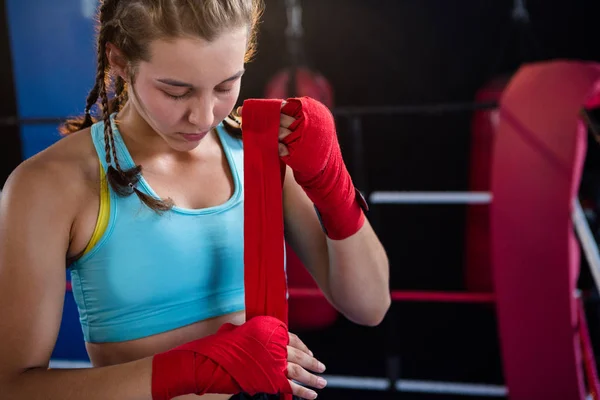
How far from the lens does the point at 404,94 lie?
10.4ft

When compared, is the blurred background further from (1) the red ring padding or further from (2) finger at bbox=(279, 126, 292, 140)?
(2) finger at bbox=(279, 126, 292, 140)

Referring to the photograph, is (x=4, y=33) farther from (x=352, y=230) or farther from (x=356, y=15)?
(x=352, y=230)

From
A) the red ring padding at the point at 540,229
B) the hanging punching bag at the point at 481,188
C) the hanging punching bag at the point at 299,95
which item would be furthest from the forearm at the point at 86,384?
the hanging punching bag at the point at 481,188

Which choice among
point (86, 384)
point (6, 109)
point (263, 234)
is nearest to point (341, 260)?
point (263, 234)

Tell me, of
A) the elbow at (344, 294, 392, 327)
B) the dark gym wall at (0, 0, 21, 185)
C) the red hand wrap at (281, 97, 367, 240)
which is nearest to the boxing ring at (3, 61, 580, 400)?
the elbow at (344, 294, 392, 327)

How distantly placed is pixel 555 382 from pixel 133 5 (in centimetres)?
140

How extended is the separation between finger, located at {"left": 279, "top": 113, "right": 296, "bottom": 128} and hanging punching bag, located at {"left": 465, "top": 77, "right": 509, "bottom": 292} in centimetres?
207

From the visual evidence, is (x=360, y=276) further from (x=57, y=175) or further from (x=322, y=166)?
(x=57, y=175)

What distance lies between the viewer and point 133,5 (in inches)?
36.5

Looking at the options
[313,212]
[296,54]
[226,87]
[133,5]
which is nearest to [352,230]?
[313,212]

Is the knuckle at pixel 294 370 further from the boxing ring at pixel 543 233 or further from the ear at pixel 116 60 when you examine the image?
the boxing ring at pixel 543 233

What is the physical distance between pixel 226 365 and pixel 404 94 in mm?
2445

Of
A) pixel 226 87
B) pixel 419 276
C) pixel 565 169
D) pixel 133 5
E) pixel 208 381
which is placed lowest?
pixel 419 276

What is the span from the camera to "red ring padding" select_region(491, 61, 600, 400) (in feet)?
5.74
